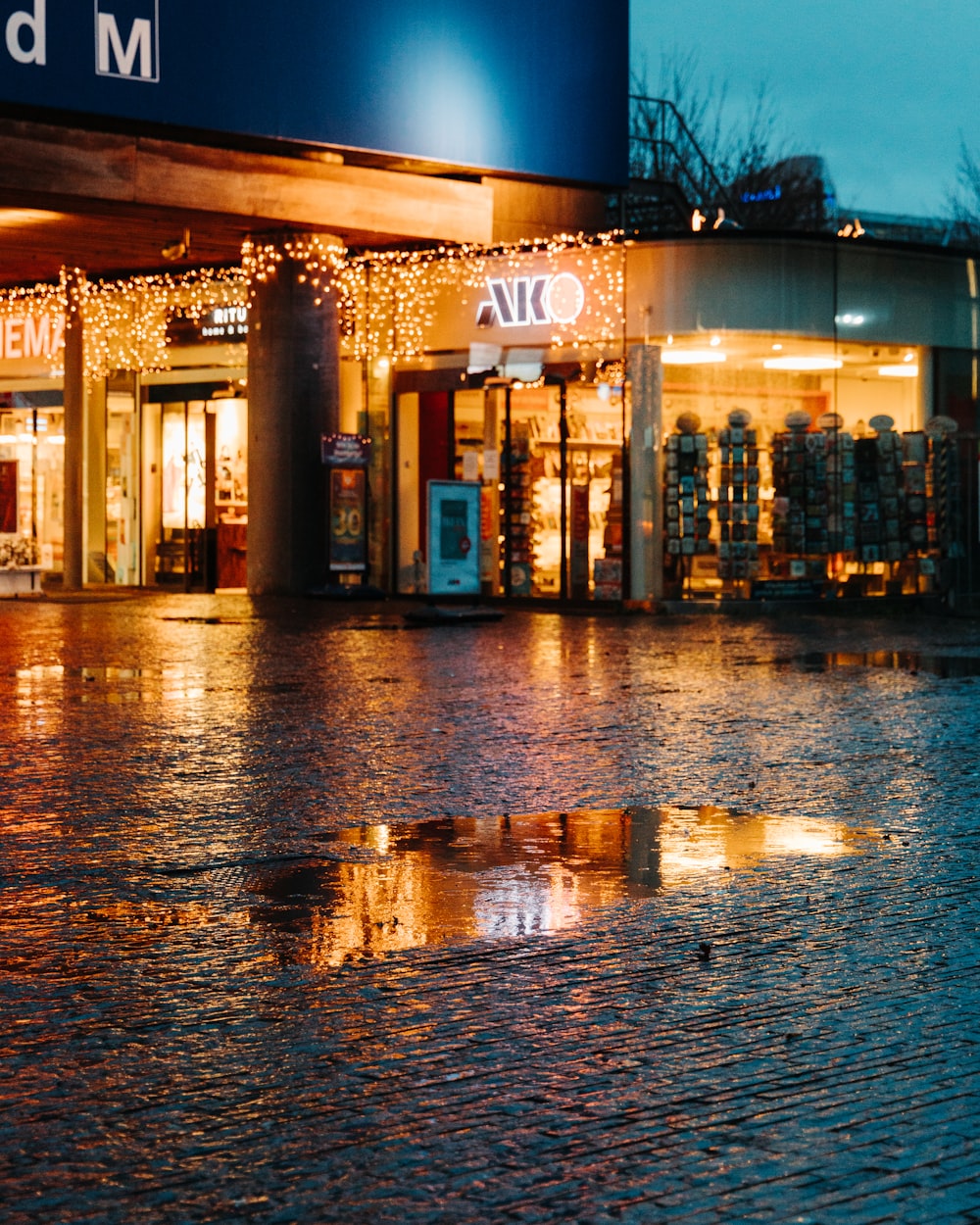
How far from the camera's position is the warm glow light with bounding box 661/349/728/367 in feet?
83.8

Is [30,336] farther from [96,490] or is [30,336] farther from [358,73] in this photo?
[358,73]

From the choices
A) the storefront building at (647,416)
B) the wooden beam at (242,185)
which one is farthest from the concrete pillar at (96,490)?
the wooden beam at (242,185)

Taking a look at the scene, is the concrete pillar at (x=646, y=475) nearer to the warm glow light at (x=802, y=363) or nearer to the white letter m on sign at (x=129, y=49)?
the warm glow light at (x=802, y=363)

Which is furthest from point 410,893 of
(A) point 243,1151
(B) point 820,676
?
(B) point 820,676

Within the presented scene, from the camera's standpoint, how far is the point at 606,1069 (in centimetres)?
450

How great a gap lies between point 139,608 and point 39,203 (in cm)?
525

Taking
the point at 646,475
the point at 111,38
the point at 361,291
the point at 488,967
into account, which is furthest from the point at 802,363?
the point at 488,967

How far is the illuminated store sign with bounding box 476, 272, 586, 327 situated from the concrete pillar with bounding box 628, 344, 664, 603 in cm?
118

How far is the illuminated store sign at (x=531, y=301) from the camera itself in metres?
26.0

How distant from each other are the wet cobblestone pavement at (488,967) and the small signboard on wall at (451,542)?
10.6 metres

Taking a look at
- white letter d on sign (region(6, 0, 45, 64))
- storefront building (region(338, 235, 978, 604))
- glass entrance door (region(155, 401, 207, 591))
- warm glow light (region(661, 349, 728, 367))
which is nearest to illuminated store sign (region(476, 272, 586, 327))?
storefront building (region(338, 235, 978, 604))

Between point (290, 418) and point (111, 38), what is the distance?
19.1 ft

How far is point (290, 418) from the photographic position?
89.0ft

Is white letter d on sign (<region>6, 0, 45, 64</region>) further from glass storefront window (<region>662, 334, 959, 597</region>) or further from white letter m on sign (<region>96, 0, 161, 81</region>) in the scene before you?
glass storefront window (<region>662, 334, 959, 597</region>)
